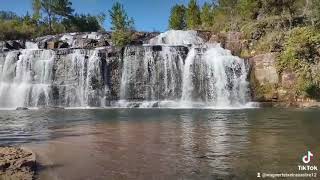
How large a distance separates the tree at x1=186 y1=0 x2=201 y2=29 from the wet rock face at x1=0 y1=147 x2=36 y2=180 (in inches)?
1997

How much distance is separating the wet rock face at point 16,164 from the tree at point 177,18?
55621 millimetres

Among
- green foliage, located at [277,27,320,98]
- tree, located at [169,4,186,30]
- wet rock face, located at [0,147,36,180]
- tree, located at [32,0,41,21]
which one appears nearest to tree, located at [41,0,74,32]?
tree, located at [32,0,41,21]

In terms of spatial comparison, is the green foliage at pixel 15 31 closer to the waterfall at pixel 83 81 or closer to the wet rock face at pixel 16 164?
the waterfall at pixel 83 81

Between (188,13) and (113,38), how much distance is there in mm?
21547

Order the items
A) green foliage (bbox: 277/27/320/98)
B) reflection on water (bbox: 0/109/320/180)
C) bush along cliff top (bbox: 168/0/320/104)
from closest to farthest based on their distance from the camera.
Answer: reflection on water (bbox: 0/109/320/180), green foliage (bbox: 277/27/320/98), bush along cliff top (bbox: 168/0/320/104)

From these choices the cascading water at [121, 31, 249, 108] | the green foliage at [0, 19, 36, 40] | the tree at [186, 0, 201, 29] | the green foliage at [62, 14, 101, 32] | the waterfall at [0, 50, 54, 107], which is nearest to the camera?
the cascading water at [121, 31, 249, 108]

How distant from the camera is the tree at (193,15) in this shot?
5980 cm

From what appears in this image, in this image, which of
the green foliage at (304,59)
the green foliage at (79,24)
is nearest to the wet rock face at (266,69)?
the green foliage at (304,59)

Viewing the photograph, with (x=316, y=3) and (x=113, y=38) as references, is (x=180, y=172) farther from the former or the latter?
(x=113, y=38)

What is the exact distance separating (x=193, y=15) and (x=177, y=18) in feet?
14.1

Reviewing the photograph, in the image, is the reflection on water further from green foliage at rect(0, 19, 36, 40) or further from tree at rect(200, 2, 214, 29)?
green foliage at rect(0, 19, 36, 40)

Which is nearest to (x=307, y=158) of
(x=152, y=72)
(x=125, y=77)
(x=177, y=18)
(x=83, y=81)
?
(x=152, y=72)

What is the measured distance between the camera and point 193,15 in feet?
200

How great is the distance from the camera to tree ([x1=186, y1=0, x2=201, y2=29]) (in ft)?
196
